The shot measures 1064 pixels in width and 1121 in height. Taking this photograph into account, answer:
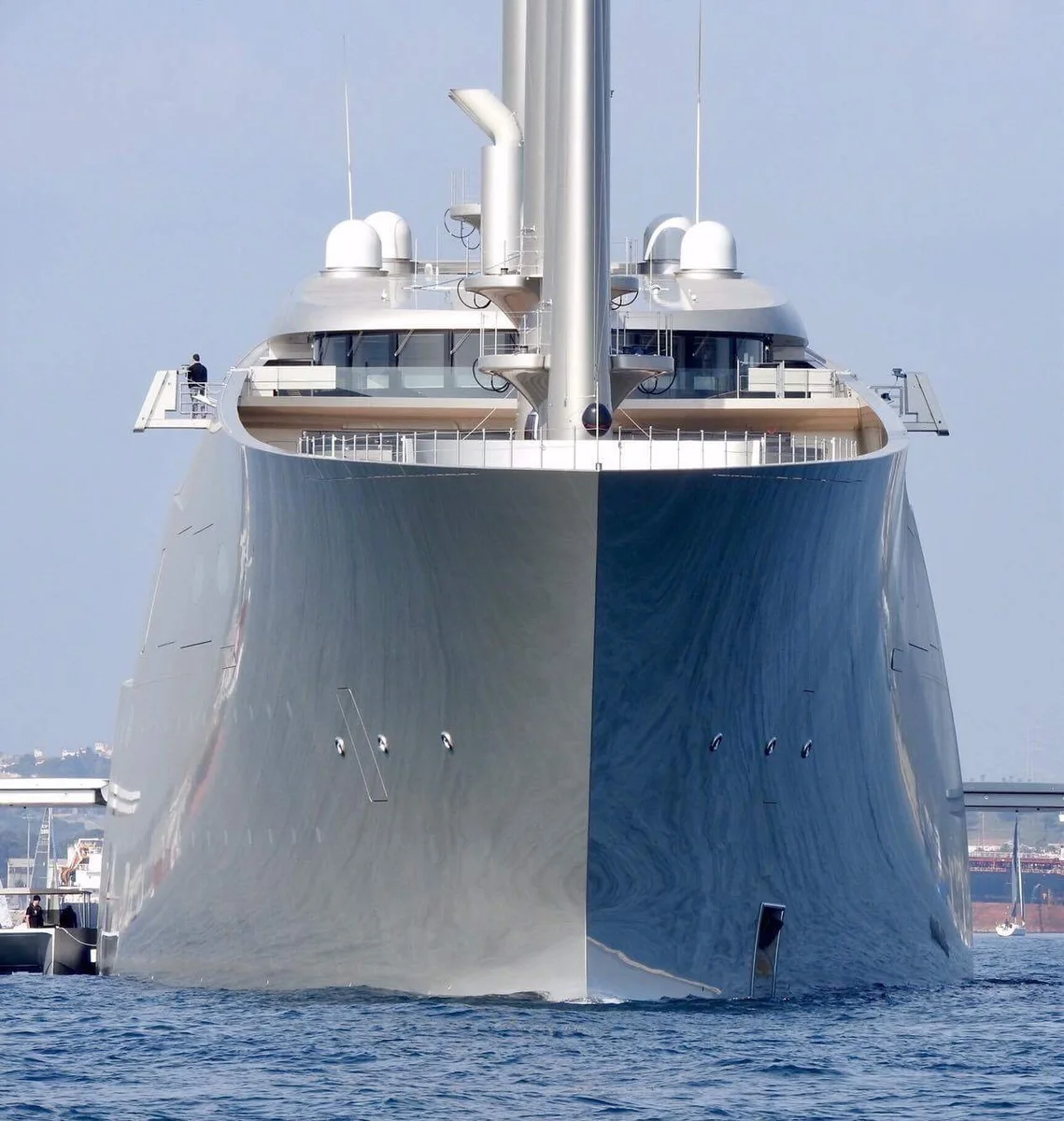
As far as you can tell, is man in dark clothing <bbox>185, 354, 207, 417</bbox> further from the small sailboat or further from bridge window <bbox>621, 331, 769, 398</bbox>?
the small sailboat

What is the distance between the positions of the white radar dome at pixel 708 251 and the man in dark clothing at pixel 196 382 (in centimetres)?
623

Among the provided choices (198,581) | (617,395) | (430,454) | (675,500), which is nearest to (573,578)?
(675,500)

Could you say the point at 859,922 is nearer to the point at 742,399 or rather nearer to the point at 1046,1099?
the point at 1046,1099

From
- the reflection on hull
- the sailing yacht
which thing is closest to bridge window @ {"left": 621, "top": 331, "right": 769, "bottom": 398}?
the sailing yacht

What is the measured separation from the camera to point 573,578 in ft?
62.4

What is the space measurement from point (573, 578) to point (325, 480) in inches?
96.4

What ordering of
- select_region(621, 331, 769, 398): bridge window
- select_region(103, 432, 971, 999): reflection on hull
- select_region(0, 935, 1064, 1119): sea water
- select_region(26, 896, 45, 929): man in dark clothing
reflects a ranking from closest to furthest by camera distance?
select_region(0, 935, 1064, 1119): sea water, select_region(103, 432, 971, 999): reflection on hull, select_region(621, 331, 769, 398): bridge window, select_region(26, 896, 45, 929): man in dark clothing

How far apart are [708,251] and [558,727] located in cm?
1189

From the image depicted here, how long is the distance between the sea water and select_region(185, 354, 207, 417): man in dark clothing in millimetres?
8726

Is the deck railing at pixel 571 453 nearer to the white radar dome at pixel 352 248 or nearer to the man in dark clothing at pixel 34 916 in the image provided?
the white radar dome at pixel 352 248

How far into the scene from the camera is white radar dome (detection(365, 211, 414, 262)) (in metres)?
31.1

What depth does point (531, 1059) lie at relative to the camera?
17297 millimetres

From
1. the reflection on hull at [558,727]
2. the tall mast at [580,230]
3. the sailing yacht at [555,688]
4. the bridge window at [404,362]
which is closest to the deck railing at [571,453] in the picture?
the sailing yacht at [555,688]

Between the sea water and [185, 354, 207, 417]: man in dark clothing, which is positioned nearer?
the sea water
